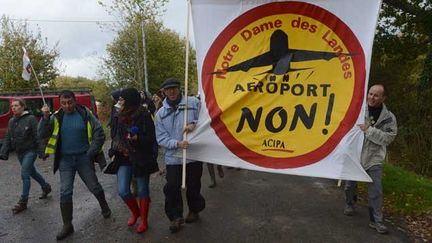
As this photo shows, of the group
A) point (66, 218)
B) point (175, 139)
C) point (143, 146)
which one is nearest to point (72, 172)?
point (66, 218)

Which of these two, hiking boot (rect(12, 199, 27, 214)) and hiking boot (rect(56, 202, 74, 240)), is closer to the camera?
hiking boot (rect(56, 202, 74, 240))

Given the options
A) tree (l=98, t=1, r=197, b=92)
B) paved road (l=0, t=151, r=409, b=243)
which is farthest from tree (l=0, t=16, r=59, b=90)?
paved road (l=0, t=151, r=409, b=243)

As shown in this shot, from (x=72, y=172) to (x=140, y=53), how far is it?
20890mm

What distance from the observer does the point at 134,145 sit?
5188mm

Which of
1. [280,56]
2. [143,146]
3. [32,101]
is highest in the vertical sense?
[280,56]

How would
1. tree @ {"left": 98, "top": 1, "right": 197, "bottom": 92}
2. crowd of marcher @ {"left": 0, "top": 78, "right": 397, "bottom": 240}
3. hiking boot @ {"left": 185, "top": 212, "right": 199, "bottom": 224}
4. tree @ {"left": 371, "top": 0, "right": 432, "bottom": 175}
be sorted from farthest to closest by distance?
tree @ {"left": 98, "top": 1, "right": 197, "bottom": 92} < tree @ {"left": 371, "top": 0, "right": 432, "bottom": 175} < hiking boot @ {"left": 185, "top": 212, "right": 199, "bottom": 224} < crowd of marcher @ {"left": 0, "top": 78, "right": 397, "bottom": 240}

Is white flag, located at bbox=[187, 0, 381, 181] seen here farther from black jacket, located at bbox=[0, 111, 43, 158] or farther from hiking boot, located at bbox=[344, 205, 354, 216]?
black jacket, located at bbox=[0, 111, 43, 158]

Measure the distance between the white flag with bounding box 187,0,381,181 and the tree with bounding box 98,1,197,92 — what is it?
787 inches


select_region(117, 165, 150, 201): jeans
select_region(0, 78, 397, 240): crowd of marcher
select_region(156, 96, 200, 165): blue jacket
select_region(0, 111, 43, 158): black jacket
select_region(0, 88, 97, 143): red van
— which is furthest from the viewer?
select_region(0, 88, 97, 143): red van

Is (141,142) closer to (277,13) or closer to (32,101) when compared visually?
(277,13)

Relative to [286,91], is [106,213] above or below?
below

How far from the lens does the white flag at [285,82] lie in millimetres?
4168

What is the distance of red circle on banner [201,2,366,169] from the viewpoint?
4.14 metres

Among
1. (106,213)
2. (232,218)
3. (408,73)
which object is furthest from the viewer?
(408,73)
